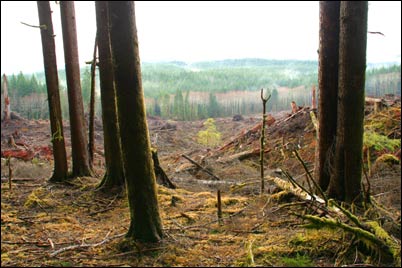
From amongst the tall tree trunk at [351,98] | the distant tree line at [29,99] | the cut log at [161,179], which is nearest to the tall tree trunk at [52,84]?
the cut log at [161,179]

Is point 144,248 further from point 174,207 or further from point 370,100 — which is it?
point 370,100

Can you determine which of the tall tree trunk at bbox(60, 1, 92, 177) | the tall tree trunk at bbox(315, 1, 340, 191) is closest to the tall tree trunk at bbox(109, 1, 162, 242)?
the tall tree trunk at bbox(315, 1, 340, 191)

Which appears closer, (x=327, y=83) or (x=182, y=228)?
(x=182, y=228)

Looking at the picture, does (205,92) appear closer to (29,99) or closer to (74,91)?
(29,99)

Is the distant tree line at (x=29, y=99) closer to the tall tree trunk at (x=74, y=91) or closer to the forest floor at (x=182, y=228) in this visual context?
the forest floor at (x=182, y=228)

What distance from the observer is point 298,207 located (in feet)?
21.9

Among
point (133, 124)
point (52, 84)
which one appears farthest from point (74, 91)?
point (133, 124)

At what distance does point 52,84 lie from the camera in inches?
398

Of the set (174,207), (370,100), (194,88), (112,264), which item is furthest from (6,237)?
(194,88)

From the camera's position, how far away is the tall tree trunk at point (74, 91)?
10352 millimetres

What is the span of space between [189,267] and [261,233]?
170 centimetres

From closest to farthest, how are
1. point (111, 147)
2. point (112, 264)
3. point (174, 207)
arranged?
point (112, 264) < point (174, 207) < point (111, 147)

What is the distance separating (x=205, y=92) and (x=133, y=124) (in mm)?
99246

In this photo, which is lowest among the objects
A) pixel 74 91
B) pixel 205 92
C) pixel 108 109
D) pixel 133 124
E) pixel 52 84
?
pixel 205 92
